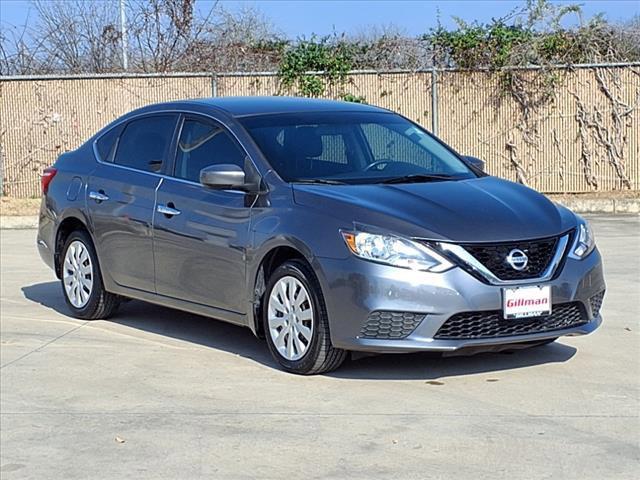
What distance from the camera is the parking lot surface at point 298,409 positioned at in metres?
5.45

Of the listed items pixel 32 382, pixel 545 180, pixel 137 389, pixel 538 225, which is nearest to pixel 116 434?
pixel 137 389

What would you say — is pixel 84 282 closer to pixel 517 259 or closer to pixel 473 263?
pixel 473 263

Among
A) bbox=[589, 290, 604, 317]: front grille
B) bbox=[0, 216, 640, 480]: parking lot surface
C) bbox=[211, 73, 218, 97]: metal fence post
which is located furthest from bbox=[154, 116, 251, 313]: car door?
bbox=[211, 73, 218, 97]: metal fence post

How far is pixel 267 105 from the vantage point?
8383 millimetres

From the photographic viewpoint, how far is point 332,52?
18.8m

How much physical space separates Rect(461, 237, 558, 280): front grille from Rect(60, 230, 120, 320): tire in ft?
11.5

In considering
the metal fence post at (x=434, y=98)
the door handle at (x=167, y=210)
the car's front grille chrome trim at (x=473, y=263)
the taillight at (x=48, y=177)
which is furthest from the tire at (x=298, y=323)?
the metal fence post at (x=434, y=98)

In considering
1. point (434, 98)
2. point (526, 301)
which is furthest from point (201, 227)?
point (434, 98)

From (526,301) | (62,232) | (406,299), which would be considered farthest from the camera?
(62,232)

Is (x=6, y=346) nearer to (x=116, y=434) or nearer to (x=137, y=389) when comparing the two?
(x=137, y=389)

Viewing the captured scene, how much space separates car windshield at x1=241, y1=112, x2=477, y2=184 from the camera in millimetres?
7625

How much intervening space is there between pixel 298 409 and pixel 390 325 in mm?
723

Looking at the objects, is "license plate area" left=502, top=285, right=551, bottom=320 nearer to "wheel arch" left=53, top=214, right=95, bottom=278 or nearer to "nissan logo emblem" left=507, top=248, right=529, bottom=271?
"nissan logo emblem" left=507, top=248, right=529, bottom=271

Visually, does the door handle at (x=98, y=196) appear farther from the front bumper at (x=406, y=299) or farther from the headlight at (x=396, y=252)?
the headlight at (x=396, y=252)
